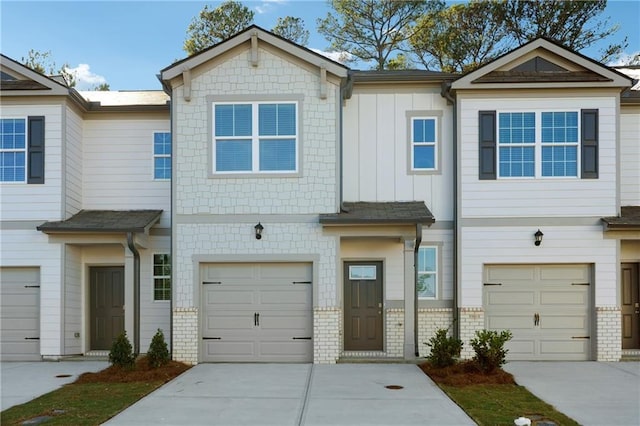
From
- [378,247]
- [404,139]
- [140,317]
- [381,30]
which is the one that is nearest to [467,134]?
[404,139]

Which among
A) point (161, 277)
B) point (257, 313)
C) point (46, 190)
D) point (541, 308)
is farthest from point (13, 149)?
point (541, 308)

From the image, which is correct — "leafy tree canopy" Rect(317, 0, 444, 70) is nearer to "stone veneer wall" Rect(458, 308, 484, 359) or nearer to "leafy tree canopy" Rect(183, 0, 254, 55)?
"leafy tree canopy" Rect(183, 0, 254, 55)

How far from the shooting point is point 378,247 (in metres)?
13.3

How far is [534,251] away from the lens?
12820 mm

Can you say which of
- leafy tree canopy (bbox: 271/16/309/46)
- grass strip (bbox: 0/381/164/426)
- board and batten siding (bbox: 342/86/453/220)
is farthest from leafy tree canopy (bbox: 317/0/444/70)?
grass strip (bbox: 0/381/164/426)

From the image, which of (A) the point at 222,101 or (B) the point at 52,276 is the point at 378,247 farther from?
(B) the point at 52,276

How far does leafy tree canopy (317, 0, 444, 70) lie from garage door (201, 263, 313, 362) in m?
14.5

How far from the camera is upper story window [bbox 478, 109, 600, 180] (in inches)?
501

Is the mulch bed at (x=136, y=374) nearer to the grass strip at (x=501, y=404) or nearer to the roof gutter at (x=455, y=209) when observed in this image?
the grass strip at (x=501, y=404)

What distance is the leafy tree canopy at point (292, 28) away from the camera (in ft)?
86.9

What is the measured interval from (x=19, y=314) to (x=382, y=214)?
7966mm

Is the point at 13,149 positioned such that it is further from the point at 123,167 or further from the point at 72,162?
the point at 123,167

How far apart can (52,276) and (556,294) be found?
10.5 metres

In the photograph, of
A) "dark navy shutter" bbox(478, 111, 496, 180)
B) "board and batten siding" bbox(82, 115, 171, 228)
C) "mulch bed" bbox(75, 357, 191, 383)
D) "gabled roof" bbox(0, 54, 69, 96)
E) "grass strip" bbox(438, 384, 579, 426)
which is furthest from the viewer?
"board and batten siding" bbox(82, 115, 171, 228)
